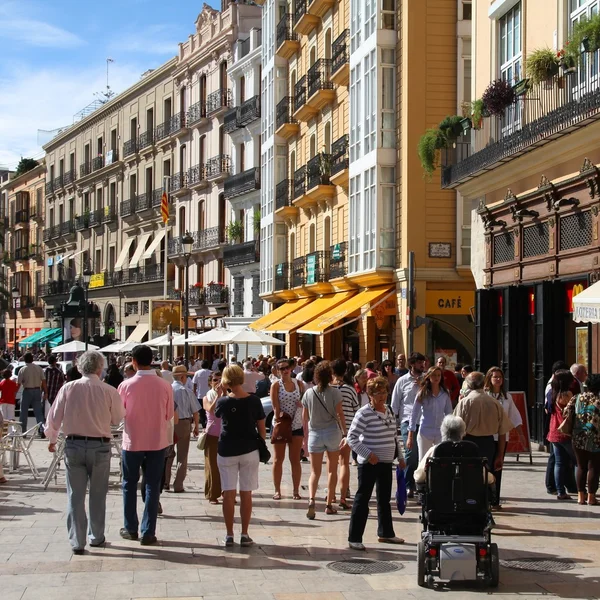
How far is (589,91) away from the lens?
16484 millimetres

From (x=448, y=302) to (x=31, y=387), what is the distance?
39.1 feet

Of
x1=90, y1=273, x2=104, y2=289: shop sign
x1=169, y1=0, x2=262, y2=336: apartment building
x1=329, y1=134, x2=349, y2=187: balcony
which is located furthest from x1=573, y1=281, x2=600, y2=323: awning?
x1=90, y1=273, x2=104, y2=289: shop sign

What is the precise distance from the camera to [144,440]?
10.5 metres

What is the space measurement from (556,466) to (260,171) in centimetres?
3298

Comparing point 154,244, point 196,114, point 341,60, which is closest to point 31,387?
point 341,60

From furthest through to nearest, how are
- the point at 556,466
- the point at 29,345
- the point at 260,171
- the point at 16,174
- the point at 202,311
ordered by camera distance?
the point at 16,174 < the point at 29,345 < the point at 202,311 < the point at 260,171 < the point at 556,466

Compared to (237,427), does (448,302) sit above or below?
above

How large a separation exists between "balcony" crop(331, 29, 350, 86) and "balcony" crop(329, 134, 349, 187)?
6.22 feet

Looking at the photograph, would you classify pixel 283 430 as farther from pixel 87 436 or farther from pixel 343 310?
pixel 343 310

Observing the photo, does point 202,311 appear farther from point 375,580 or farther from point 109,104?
point 375,580

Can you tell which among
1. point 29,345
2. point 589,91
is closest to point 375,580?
point 589,91

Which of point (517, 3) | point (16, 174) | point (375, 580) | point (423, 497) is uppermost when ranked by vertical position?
point (16, 174)

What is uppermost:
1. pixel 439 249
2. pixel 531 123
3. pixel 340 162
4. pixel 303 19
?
pixel 303 19

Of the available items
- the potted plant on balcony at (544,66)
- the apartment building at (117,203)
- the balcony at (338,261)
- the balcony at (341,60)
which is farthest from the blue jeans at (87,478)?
the apartment building at (117,203)
